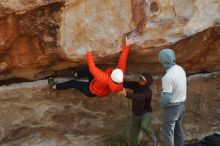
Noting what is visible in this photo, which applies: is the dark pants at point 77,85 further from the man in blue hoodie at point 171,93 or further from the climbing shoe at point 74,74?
the man in blue hoodie at point 171,93

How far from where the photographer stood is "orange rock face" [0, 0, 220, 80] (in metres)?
6.82

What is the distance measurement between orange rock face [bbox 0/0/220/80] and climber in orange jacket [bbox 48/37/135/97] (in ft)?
0.65

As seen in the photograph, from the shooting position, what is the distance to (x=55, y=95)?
773 centimetres

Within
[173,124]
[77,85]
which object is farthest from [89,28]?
[173,124]

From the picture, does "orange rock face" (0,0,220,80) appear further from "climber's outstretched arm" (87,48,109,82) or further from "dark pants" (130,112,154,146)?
"dark pants" (130,112,154,146)

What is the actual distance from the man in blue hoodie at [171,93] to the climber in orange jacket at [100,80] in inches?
24.9

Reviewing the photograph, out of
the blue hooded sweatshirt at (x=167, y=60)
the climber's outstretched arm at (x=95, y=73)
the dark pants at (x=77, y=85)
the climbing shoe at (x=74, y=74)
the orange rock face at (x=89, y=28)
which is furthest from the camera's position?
the climbing shoe at (x=74, y=74)

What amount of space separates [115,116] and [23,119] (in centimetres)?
141

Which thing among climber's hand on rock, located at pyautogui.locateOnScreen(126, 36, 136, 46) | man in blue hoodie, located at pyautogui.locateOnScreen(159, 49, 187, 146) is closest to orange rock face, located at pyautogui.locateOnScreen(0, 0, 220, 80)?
climber's hand on rock, located at pyautogui.locateOnScreen(126, 36, 136, 46)

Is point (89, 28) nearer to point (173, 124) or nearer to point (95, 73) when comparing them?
point (95, 73)

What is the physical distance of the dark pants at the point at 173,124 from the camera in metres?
6.56

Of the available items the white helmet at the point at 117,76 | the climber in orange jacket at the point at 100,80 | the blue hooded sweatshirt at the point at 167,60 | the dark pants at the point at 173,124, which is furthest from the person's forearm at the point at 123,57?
the dark pants at the point at 173,124

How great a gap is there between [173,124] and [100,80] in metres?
1.13

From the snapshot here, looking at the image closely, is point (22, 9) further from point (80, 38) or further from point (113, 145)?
point (113, 145)
